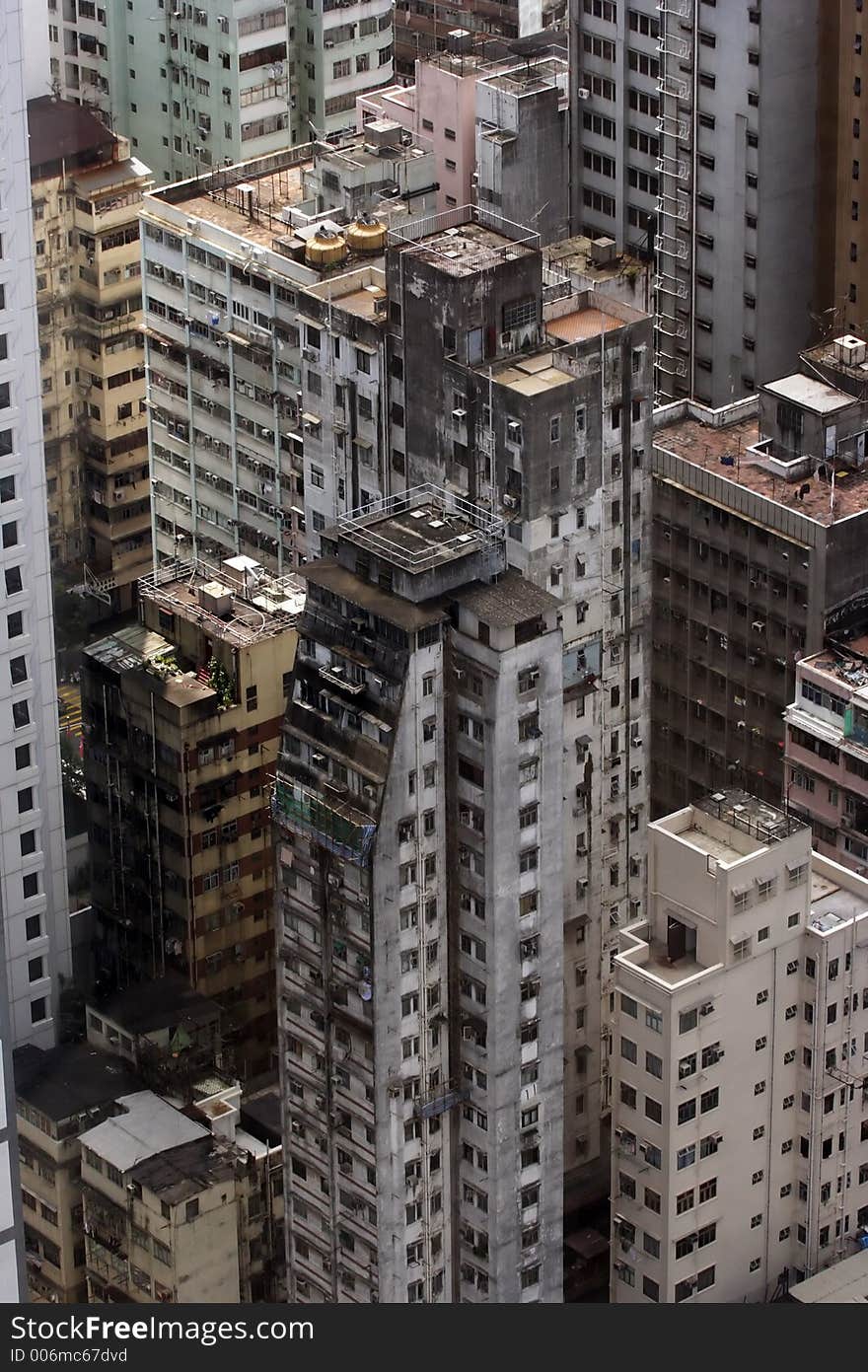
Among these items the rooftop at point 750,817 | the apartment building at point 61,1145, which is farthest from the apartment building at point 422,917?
the apartment building at point 61,1145

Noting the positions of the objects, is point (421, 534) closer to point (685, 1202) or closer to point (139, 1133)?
point (685, 1202)

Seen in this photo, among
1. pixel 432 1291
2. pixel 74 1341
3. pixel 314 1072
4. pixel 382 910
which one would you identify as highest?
pixel 74 1341

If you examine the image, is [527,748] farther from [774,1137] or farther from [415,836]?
[774,1137]

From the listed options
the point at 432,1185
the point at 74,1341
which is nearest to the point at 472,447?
the point at 432,1185

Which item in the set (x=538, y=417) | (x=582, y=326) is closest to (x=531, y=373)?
(x=538, y=417)

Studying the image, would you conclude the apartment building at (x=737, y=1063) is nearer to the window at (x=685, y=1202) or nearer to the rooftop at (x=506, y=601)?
the window at (x=685, y=1202)

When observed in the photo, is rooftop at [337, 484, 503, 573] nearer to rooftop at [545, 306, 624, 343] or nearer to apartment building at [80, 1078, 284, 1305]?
rooftop at [545, 306, 624, 343]
